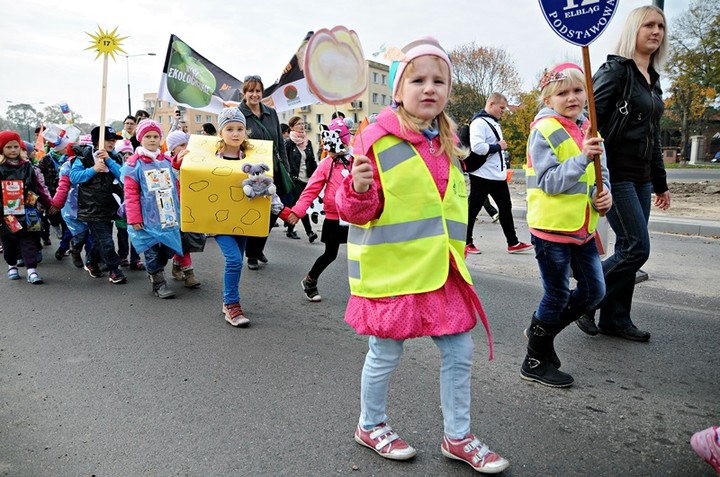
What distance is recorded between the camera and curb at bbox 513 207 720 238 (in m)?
9.19

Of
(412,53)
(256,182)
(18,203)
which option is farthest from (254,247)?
(412,53)

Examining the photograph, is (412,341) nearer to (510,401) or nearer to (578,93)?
(510,401)

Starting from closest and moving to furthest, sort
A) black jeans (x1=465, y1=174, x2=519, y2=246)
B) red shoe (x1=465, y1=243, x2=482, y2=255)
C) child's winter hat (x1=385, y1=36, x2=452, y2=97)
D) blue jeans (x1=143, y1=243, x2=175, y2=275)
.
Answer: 1. child's winter hat (x1=385, y1=36, x2=452, y2=97)
2. blue jeans (x1=143, y1=243, x2=175, y2=275)
3. black jeans (x1=465, y1=174, x2=519, y2=246)
4. red shoe (x1=465, y1=243, x2=482, y2=255)

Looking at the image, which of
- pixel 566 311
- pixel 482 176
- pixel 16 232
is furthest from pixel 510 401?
pixel 16 232

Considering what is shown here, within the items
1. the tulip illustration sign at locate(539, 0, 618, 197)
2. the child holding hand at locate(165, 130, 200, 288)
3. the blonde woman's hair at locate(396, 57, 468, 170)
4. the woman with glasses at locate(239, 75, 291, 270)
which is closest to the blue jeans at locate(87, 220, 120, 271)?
the child holding hand at locate(165, 130, 200, 288)

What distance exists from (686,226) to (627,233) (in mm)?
6581

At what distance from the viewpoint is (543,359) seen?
3.52 meters

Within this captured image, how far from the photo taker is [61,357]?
414 centimetres

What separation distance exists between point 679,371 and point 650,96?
1.81 meters

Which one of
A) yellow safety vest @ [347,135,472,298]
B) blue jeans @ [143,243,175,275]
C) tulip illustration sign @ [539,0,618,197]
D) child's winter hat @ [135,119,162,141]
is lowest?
blue jeans @ [143,243,175,275]

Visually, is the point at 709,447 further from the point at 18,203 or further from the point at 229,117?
the point at 18,203

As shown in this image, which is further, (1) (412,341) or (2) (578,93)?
(1) (412,341)

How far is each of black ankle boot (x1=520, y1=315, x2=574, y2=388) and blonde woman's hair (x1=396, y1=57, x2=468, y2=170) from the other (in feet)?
4.35

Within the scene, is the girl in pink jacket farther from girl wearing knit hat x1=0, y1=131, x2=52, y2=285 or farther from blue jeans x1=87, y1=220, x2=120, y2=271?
girl wearing knit hat x1=0, y1=131, x2=52, y2=285
